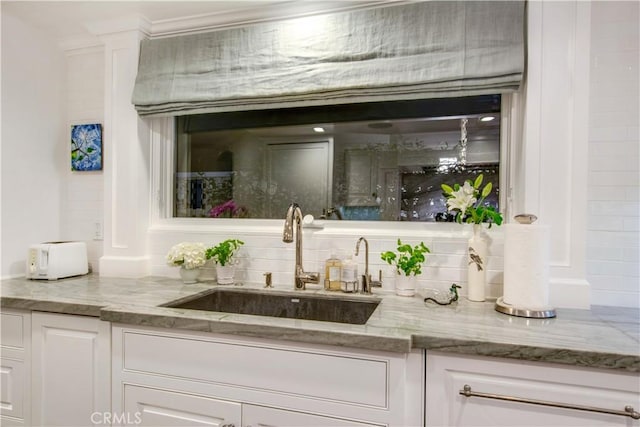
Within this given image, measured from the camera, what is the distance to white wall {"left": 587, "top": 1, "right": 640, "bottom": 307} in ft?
5.11

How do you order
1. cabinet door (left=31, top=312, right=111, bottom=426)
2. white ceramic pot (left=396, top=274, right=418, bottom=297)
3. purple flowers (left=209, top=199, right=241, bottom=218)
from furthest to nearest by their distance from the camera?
purple flowers (left=209, top=199, right=241, bottom=218) → white ceramic pot (left=396, top=274, right=418, bottom=297) → cabinet door (left=31, top=312, right=111, bottom=426)

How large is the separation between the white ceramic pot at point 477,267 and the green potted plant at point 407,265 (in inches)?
7.3

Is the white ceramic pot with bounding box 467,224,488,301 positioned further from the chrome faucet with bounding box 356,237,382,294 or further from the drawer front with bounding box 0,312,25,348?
the drawer front with bounding box 0,312,25,348

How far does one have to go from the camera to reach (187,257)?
1864 millimetres

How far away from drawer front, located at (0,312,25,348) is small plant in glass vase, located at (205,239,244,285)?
2.63ft

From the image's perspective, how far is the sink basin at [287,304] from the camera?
64.9 inches

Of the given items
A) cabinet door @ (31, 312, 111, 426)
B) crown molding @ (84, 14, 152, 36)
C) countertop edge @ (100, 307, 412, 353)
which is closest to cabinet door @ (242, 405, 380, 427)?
countertop edge @ (100, 307, 412, 353)

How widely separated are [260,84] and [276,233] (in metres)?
0.75

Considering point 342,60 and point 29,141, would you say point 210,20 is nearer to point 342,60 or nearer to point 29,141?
point 342,60

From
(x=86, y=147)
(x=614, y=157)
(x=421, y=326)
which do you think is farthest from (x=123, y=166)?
(x=614, y=157)

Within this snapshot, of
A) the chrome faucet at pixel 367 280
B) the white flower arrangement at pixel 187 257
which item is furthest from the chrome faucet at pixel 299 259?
the white flower arrangement at pixel 187 257

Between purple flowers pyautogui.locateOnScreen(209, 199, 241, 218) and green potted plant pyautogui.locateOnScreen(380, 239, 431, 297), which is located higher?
Answer: purple flowers pyautogui.locateOnScreen(209, 199, 241, 218)

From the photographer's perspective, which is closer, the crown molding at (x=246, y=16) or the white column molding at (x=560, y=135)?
the white column molding at (x=560, y=135)

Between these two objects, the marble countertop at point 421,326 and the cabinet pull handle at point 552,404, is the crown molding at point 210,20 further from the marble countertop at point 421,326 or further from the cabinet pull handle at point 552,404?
the cabinet pull handle at point 552,404
